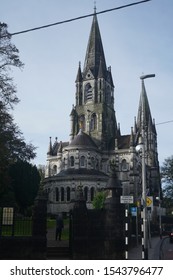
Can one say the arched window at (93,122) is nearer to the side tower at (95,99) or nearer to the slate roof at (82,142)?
the side tower at (95,99)

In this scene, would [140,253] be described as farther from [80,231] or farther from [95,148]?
[95,148]

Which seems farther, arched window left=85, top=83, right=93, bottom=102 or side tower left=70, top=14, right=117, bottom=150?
arched window left=85, top=83, right=93, bottom=102

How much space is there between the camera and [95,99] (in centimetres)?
7662

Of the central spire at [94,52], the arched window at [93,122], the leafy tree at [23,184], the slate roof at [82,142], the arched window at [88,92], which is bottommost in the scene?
the leafy tree at [23,184]

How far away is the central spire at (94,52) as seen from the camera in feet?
261

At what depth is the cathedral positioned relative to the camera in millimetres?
60219

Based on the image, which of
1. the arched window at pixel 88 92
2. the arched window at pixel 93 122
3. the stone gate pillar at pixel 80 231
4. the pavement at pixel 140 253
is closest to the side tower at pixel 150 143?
the arched window at pixel 93 122

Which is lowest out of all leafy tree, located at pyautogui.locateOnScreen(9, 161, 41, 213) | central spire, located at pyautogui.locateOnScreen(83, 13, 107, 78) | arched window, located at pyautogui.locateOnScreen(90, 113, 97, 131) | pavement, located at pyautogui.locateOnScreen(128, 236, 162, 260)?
pavement, located at pyautogui.locateOnScreen(128, 236, 162, 260)

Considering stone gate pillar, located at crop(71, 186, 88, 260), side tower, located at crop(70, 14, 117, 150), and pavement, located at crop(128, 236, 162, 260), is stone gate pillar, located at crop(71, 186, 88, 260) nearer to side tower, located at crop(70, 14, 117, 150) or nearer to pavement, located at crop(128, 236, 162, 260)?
pavement, located at crop(128, 236, 162, 260)

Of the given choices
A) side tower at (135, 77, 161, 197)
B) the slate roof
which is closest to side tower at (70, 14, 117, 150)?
the slate roof

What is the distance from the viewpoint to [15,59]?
24.8 meters

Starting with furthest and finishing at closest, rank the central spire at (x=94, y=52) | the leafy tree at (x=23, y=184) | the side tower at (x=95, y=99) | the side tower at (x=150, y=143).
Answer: the side tower at (x=150, y=143)
the central spire at (x=94, y=52)
the side tower at (x=95, y=99)
the leafy tree at (x=23, y=184)

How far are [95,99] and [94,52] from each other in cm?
1173

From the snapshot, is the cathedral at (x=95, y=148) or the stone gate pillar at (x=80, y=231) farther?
the cathedral at (x=95, y=148)
